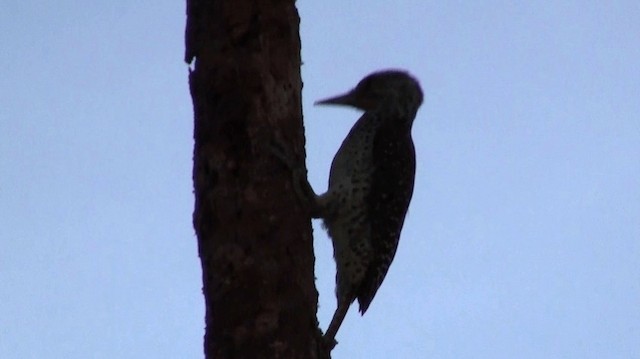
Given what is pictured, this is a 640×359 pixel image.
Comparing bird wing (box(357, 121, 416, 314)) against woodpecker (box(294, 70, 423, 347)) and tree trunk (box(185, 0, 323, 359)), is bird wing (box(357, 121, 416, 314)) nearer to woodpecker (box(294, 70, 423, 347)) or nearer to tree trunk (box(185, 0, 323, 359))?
woodpecker (box(294, 70, 423, 347))

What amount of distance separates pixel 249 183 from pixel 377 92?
2097mm

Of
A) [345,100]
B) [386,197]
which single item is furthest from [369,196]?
[345,100]

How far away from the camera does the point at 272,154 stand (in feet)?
13.5

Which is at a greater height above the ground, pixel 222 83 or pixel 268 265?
pixel 222 83

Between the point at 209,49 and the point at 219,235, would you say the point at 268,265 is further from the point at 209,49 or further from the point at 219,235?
the point at 209,49

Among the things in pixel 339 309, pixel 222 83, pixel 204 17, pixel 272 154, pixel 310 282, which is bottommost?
pixel 339 309

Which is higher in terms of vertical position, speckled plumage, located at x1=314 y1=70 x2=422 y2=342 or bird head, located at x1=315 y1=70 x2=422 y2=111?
bird head, located at x1=315 y1=70 x2=422 y2=111

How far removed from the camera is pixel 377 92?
19.7ft

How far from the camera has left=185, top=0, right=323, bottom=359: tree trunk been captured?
3828 mm

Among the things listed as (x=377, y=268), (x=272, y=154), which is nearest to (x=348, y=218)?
(x=377, y=268)

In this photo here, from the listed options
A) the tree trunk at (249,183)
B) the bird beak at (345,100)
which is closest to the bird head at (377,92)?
the bird beak at (345,100)

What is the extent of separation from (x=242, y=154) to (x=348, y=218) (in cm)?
137

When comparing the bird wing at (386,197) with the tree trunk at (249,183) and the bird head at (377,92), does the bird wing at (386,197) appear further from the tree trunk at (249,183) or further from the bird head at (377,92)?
the tree trunk at (249,183)

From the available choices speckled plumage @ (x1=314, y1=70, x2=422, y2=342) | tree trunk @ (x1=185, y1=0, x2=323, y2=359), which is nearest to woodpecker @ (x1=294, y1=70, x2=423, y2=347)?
speckled plumage @ (x1=314, y1=70, x2=422, y2=342)
